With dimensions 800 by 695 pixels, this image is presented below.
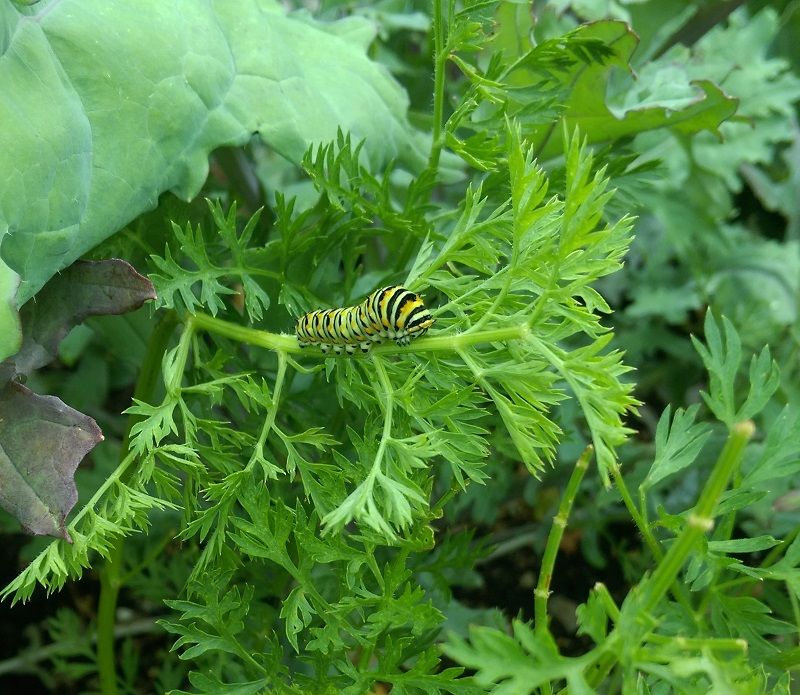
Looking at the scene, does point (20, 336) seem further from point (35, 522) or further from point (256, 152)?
point (256, 152)

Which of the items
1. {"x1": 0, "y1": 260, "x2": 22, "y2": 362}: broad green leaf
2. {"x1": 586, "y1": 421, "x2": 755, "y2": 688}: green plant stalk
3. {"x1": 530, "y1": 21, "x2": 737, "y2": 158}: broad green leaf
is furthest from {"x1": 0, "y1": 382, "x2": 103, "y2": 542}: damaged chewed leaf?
{"x1": 530, "y1": 21, "x2": 737, "y2": 158}: broad green leaf

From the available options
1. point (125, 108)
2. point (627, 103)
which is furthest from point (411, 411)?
point (627, 103)

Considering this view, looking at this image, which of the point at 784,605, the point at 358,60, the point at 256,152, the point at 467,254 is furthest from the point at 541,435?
the point at 256,152

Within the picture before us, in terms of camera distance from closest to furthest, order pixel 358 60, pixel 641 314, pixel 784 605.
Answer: pixel 784 605 → pixel 358 60 → pixel 641 314

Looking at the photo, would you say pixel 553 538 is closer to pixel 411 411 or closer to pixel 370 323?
pixel 411 411

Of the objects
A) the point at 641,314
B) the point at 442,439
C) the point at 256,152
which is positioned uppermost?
the point at 442,439

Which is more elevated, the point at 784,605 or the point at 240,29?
the point at 240,29

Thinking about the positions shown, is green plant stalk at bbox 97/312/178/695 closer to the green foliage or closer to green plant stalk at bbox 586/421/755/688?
the green foliage
